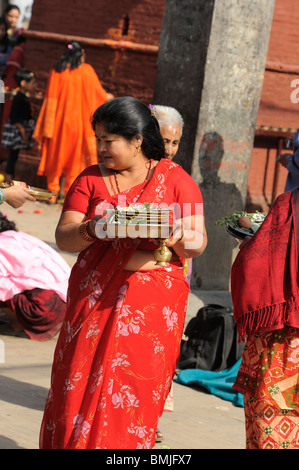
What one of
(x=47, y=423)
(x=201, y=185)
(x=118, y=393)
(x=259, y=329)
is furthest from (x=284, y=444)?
(x=201, y=185)

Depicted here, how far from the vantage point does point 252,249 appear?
367 centimetres

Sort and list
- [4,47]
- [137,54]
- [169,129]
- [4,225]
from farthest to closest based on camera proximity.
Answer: [4,47] → [137,54] → [4,225] → [169,129]

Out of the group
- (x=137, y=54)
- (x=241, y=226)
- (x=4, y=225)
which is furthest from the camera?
(x=137, y=54)

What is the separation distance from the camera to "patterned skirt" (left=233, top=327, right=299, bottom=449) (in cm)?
365

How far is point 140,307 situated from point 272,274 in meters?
0.57

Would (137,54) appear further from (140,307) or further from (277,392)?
(277,392)

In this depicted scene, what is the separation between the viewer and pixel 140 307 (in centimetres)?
367

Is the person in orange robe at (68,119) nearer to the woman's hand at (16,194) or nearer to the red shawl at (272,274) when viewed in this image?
the woman's hand at (16,194)

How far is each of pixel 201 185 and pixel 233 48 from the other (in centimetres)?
118

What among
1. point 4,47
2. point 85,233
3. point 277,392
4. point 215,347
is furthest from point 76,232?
point 4,47

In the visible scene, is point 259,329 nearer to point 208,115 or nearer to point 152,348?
point 152,348

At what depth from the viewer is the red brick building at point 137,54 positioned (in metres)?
11.7

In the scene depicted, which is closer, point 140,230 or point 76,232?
point 140,230

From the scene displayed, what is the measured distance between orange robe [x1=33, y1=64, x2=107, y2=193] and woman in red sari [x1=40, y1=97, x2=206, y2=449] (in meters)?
7.80
